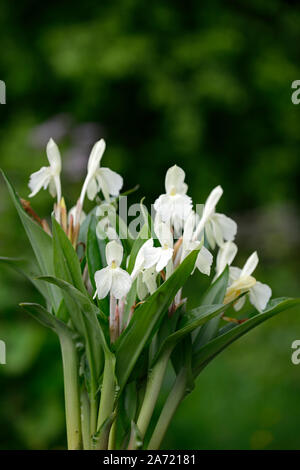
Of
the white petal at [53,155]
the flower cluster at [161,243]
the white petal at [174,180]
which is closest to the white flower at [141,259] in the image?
the flower cluster at [161,243]

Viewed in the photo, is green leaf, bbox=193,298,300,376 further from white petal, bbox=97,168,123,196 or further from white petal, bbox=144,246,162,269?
white petal, bbox=97,168,123,196

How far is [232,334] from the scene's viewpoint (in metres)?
0.81

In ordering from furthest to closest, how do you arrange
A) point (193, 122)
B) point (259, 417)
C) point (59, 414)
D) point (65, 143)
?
point (193, 122) → point (65, 143) → point (259, 417) → point (59, 414)

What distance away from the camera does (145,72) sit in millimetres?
3770

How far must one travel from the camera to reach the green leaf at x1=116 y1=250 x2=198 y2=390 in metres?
0.76

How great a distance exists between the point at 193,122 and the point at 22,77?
1.25 metres

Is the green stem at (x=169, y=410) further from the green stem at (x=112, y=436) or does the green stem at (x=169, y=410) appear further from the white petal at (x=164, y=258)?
the white petal at (x=164, y=258)

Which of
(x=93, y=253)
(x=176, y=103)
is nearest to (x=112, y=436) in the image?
(x=93, y=253)

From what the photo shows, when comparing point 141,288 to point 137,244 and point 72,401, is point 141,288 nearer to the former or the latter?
point 137,244

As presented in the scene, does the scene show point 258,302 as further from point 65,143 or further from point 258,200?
point 258,200

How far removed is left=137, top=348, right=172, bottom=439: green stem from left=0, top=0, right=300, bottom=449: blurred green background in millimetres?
2155

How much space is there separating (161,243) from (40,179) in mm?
239

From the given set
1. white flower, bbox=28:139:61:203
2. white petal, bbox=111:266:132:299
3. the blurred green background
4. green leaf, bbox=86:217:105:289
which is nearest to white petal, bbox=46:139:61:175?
white flower, bbox=28:139:61:203

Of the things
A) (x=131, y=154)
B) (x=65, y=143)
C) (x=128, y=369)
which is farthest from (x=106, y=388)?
(x=131, y=154)
